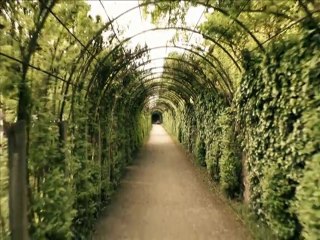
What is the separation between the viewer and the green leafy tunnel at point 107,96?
3.35 m

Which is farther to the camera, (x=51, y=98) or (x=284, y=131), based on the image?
(x=284, y=131)

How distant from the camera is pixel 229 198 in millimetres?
8672

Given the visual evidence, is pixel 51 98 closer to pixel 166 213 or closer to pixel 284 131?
pixel 284 131

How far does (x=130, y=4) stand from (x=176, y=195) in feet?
18.1

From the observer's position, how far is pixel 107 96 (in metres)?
8.68

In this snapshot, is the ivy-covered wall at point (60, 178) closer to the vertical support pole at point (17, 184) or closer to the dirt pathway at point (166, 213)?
the vertical support pole at point (17, 184)

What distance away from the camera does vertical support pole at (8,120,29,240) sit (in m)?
3.14

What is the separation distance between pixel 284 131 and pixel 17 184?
3.19 m

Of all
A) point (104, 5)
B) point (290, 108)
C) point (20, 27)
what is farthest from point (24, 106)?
point (290, 108)

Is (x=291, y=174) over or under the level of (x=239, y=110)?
under

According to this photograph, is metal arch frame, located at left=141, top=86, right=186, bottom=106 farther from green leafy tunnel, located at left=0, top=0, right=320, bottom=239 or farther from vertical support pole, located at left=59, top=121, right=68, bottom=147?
vertical support pole, located at left=59, top=121, right=68, bottom=147

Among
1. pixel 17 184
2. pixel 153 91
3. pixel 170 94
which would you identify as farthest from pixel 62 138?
pixel 170 94

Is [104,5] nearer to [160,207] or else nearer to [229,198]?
[160,207]

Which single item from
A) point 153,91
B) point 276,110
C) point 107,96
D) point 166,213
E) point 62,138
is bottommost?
point 166,213
